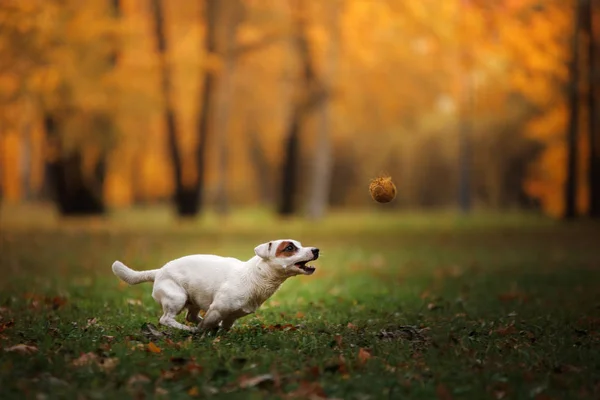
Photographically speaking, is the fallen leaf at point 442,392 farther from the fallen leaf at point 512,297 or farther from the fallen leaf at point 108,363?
the fallen leaf at point 512,297

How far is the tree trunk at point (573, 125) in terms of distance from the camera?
29672 mm

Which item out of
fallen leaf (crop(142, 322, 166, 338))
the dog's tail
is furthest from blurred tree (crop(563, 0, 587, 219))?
fallen leaf (crop(142, 322, 166, 338))

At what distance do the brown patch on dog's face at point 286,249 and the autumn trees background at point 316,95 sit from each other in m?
15.7

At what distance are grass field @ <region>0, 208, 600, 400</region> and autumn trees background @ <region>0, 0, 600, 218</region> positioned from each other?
27.3 ft

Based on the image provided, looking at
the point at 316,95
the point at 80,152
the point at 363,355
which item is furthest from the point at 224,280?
the point at 316,95

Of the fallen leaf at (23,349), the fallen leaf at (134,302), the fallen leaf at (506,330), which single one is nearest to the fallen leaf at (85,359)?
the fallen leaf at (23,349)

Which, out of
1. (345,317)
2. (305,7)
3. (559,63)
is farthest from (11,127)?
A: (559,63)

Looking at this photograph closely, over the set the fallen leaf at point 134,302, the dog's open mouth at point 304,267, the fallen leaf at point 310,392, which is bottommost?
the fallen leaf at point 134,302

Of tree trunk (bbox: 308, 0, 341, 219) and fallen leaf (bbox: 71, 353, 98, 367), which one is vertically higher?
tree trunk (bbox: 308, 0, 341, 219)

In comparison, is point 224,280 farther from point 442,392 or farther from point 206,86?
point 206,86

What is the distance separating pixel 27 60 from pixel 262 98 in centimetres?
1884

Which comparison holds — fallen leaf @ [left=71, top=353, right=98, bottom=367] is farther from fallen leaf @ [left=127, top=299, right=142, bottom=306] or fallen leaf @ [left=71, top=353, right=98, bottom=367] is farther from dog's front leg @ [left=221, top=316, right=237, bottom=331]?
fallen leaf @ [left=127, top=299, right=142, bottom=306]

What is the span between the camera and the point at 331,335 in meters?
7.39

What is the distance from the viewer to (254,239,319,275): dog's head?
707cm
